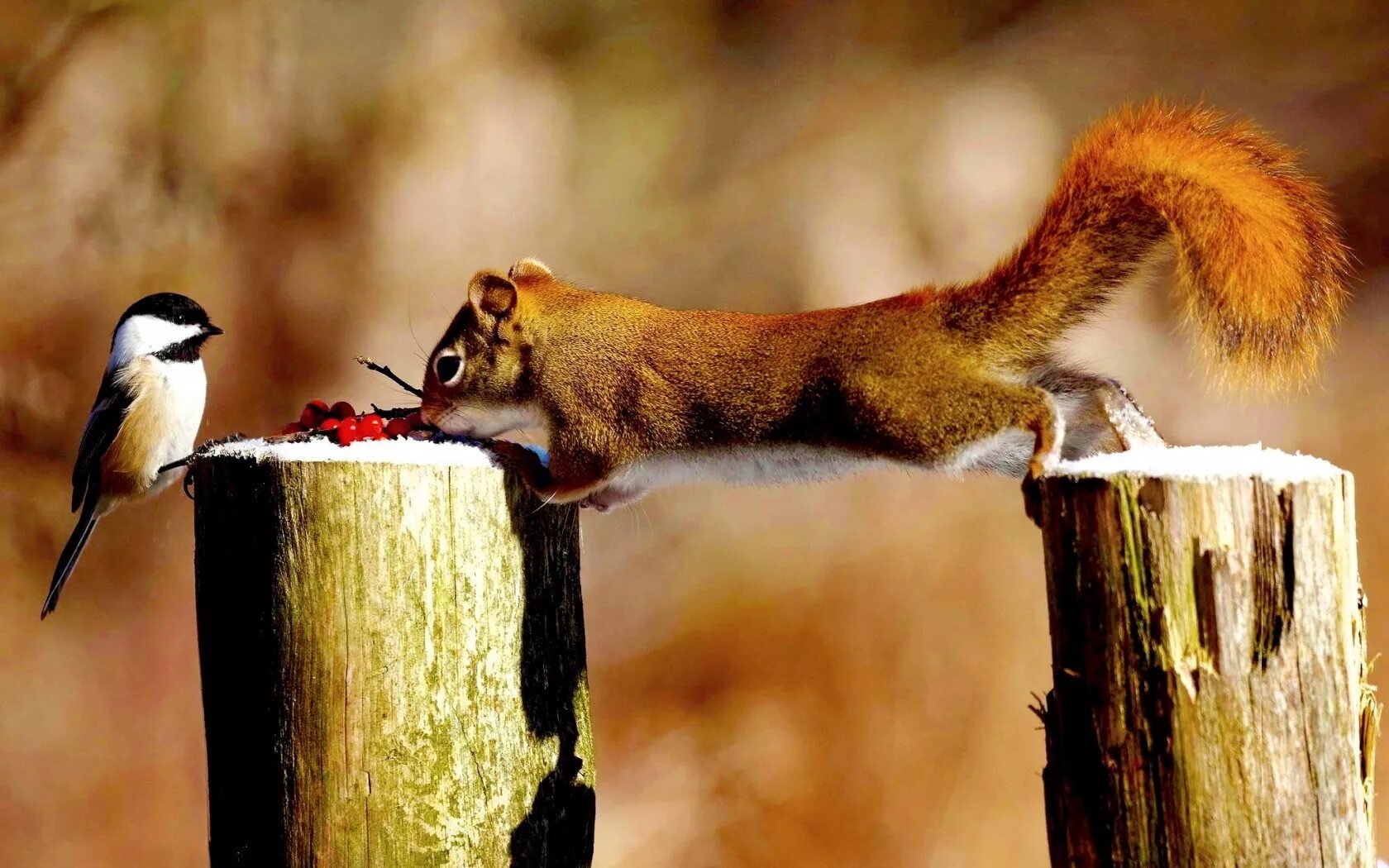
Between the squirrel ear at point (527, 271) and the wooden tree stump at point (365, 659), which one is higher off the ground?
the squirrel ear at point (527, 271)

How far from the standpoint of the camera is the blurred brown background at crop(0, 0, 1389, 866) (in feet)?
10.3

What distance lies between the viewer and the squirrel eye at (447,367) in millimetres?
1678

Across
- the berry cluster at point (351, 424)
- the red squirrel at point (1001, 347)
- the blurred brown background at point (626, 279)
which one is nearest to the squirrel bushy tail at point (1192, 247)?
the red squirrel at point (1001, 347)

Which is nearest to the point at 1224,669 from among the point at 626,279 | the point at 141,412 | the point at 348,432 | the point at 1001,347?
the point at 1001,347

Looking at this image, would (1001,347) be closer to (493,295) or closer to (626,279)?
(493,295)

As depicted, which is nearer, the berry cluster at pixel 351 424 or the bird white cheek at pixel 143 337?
the berry cluster at pixel 351 424

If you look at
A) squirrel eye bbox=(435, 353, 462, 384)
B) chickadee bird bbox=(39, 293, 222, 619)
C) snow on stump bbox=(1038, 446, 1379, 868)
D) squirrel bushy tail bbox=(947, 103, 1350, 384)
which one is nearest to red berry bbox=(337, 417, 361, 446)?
squirrel eye bbox=(435, 353, 462, 384)

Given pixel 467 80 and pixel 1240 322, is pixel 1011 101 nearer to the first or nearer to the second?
pixel 467 80

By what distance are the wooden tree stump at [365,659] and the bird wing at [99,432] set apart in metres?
0.64

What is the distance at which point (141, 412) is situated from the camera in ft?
6.75

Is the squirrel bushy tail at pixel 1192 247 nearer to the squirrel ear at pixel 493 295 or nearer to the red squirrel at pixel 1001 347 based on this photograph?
the red squirrel at pixel 1001 347

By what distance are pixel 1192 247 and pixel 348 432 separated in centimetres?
107

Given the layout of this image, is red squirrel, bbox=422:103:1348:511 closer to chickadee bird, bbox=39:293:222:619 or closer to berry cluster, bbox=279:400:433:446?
berry cluster, bbox=279:400:433:446

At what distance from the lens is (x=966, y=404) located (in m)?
1.28
